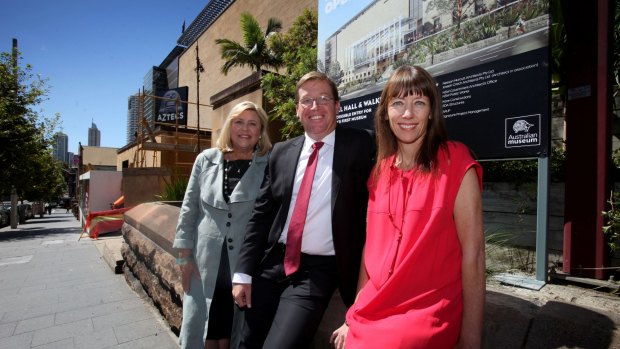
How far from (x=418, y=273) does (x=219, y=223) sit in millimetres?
1586

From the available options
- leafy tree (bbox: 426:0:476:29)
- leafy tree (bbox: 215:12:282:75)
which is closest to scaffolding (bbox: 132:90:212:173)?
leafy tree (bbox: 215:12:282:75)

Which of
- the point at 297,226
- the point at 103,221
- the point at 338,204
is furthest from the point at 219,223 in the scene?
the point at 103,221

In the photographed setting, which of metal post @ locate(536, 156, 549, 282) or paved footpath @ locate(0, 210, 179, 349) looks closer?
metal post @ locate(536, 156, 549, 282)

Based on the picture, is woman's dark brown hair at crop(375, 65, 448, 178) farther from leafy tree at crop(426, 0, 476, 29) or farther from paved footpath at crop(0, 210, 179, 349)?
paved footpath at crop(0, 210, 179, 349)

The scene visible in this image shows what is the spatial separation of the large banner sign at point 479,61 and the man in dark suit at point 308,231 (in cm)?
133

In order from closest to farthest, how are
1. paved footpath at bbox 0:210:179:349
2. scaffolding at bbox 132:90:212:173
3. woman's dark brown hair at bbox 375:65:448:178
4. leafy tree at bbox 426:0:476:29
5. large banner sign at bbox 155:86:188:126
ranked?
1. woman's dark brown hair at bbox 375:65:448:178
2. leafy tree at bbox 426:0:476:29
3. paved footpath at bbox 0:210:179:349
4. scaffolding at bbox 132:90:212:173
5. large banner sign at bbox 155:86:188:126

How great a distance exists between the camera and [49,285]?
578 cm

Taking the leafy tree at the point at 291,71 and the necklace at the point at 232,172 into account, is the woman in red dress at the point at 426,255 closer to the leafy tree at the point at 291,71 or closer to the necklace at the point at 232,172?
the necklace at the point at 232,172

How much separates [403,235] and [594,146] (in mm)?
2256

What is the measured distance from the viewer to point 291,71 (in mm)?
9078

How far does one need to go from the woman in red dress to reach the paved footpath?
294 centimetres

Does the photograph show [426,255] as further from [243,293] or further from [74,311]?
[74,311]

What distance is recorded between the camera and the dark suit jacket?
1760mm

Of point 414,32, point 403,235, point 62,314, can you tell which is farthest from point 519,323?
point 62,314
